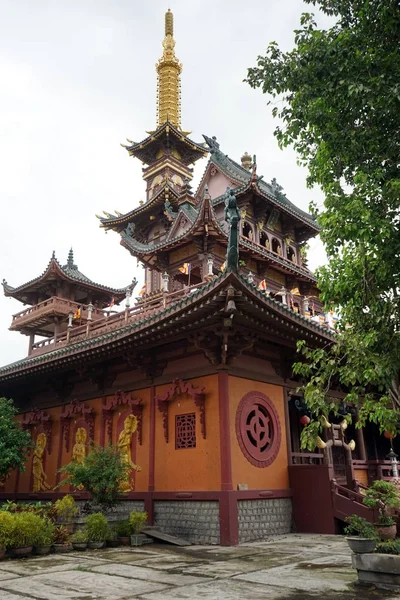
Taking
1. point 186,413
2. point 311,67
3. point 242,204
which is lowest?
point 186,413

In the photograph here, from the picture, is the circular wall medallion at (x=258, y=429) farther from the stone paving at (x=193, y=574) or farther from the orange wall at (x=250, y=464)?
the stone paving at (x=193, y=574)

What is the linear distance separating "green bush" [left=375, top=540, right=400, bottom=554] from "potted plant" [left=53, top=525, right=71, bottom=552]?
682cm

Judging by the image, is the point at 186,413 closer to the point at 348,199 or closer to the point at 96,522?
the point at 96,522

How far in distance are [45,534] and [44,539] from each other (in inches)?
5.1

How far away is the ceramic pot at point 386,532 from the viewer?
7.82 m

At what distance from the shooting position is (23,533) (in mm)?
10305

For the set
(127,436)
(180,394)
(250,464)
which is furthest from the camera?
(127,436)

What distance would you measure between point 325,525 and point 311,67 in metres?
10.5

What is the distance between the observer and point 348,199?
739 centimetres

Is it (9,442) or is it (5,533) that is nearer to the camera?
(5,533)

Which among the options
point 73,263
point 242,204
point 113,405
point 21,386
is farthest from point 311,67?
point 73,263

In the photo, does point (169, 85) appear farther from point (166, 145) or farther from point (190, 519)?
point (190, 519)

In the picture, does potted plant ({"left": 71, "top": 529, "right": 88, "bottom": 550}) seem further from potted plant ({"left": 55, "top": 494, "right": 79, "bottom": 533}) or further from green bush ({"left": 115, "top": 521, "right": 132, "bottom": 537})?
green bush ({"left": 115, "top": 521, "right": 132, "bottom": 537})

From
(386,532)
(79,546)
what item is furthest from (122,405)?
(386,532)
